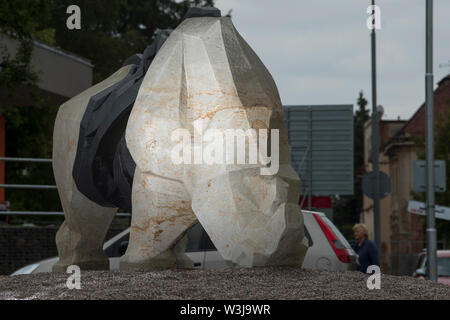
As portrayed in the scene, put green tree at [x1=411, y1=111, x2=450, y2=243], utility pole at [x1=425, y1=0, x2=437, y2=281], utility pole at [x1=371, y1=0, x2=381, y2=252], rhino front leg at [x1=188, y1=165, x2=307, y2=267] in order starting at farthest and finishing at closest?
1. green tree at [x1=411, y1=111, x2=450, y2=243]
2. utility pole at [x1=371, y1=0, x2=381, y2=252]
3. utility pole at [x1=425, y1=0, x2=437, y2=281]
4. rhino front leg at [x1=188, y1=165, x2=307, y2=267]

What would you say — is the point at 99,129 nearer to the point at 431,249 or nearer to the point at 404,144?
the point at 431,249

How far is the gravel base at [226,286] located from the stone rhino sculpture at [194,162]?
0.25 metres

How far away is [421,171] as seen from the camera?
17.2 metres

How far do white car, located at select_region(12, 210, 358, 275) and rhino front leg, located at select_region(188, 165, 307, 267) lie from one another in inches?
175

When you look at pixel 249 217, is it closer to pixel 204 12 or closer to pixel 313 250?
pixel 204 12

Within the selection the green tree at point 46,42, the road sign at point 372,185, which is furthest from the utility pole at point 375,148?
the green tree at point 46,42

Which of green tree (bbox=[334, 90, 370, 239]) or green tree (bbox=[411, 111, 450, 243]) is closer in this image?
green tree (bbox=[411, 111, 450, 243])

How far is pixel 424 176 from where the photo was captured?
56.3 feet

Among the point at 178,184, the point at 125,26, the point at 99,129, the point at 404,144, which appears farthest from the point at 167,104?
the point at 404,144

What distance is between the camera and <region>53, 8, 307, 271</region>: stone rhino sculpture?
673 cm

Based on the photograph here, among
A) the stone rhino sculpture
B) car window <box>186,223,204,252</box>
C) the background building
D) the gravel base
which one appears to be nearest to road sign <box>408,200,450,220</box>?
car window <box>186,223,204,252</box>

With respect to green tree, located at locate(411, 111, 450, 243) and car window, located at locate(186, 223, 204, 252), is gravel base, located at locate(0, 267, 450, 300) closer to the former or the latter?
car window, located at locate(186, 223, 204, 252)

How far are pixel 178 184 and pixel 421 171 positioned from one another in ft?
35.8

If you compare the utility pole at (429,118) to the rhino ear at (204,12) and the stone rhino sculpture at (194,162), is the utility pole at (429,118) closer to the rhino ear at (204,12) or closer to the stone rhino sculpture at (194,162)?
the stone rhino sculpture at (194,162)
